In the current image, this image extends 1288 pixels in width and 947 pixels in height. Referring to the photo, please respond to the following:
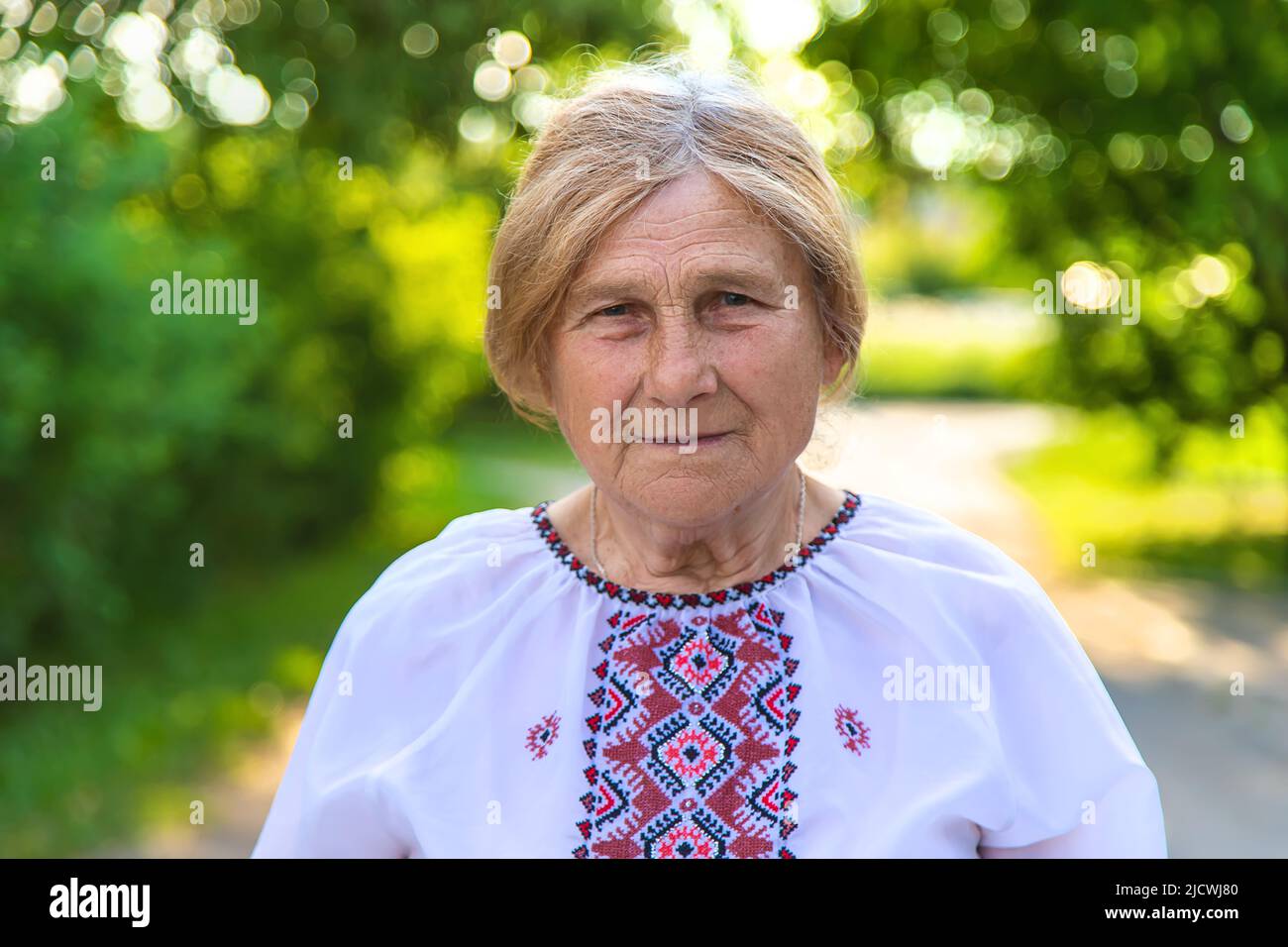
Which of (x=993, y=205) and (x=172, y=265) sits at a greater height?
(x=993, y=205)

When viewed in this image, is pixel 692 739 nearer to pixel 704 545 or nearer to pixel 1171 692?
pixel 704 545

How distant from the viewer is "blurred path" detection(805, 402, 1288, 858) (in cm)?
559

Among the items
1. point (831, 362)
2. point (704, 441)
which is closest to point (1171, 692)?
point (831, 362)

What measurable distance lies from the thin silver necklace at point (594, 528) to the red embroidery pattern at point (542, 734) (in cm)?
26

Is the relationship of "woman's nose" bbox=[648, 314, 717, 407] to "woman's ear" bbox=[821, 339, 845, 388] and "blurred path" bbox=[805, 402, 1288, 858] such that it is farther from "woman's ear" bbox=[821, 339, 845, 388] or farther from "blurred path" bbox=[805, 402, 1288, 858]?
"blurred path" bbox=[805, 402, 1288, 858]

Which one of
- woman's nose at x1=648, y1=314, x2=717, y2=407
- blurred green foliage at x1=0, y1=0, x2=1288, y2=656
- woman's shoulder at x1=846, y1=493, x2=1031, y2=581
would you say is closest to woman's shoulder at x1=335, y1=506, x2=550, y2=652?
woman's nose at x1=648, y1=314, x2=717, y2=407

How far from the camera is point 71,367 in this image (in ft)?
18.7

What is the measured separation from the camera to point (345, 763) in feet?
6.39

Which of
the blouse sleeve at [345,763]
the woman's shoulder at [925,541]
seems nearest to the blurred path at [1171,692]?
the woman's shoulder at [925,541]

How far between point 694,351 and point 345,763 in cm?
86

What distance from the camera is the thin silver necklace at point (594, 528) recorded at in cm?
205

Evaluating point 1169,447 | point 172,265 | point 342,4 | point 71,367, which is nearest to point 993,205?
point 1169,447
